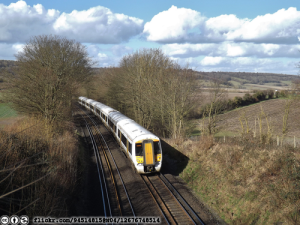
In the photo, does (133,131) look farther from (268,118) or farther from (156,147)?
(268,118)

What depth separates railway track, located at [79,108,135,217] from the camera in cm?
1040

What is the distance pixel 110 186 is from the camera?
1279 centimetres

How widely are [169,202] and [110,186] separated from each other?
12.0ft

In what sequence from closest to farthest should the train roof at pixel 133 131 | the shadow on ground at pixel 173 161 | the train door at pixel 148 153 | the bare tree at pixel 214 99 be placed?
the train door at pixel 148 153 → the train roof at pixel 133 131 → the shadow on ground at pixel 173 161 → the bare tree at pixel 214 99

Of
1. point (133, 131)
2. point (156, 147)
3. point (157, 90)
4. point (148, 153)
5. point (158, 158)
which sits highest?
point (157, 90)

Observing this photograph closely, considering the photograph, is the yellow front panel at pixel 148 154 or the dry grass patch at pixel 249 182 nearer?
the dry grass patch at pixel 249 182

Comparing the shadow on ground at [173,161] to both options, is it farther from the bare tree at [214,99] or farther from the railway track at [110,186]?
the bare tree at [214,99]

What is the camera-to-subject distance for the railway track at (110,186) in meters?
10.4

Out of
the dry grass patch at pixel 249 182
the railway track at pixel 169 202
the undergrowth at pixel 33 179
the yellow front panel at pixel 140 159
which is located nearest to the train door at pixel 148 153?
the yellow front panel at pixel 140 159

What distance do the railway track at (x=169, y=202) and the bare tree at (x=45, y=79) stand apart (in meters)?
10.9

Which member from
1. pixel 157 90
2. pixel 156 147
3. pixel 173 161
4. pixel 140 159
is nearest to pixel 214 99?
pixel 157 90

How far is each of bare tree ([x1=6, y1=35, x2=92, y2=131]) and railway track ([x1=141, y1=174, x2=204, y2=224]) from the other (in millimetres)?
10949

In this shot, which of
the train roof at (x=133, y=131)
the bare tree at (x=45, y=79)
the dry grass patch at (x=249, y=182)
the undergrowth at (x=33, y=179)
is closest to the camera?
the undergrowth at (x=33, y=179)

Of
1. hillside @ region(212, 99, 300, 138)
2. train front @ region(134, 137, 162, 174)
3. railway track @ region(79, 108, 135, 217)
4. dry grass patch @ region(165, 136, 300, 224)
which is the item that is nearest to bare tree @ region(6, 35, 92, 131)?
railway track @ region(79, 108, 135, 217)
